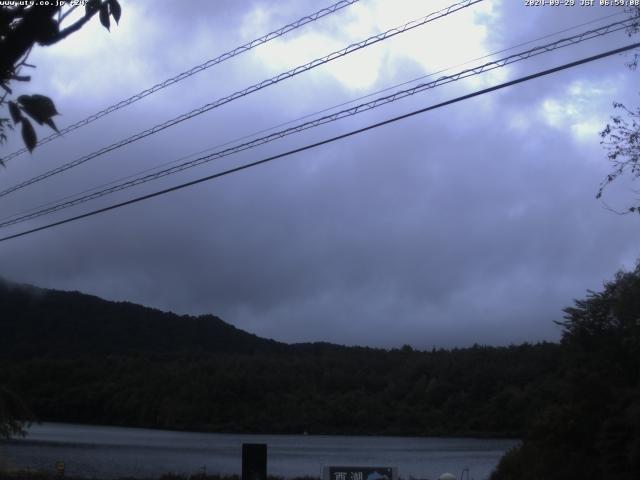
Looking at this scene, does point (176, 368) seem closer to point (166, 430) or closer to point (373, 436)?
point (166, 430)

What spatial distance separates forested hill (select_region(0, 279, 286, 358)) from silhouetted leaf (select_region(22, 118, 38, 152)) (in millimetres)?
39963

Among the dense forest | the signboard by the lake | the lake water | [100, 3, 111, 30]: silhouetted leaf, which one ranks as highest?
the dense forest

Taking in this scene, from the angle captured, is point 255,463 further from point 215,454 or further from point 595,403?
point 215,454

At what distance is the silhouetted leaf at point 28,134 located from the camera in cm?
406

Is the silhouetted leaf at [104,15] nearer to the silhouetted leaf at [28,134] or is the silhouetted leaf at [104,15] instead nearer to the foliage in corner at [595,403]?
the silhouetted leaf at [28,134]

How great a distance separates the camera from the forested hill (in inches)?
1905

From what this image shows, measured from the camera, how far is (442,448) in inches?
2012

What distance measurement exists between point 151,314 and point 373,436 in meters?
26.3

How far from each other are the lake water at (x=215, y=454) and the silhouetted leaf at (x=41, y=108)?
20307mm

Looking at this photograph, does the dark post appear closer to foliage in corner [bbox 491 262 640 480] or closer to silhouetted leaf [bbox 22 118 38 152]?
foliage in corner [bbox 491 262 640 480]

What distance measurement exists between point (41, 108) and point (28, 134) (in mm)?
177

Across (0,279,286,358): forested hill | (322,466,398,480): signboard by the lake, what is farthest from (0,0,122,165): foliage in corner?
(0,279,286,358): forested hill

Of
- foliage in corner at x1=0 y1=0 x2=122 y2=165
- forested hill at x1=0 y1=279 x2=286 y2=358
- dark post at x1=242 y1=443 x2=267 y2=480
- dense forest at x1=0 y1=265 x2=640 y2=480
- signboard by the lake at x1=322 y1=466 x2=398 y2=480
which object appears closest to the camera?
foliage in corner at x1=0 y1=0 x2=122 y2=165

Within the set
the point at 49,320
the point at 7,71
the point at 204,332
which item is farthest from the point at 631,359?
the point at 204,332
